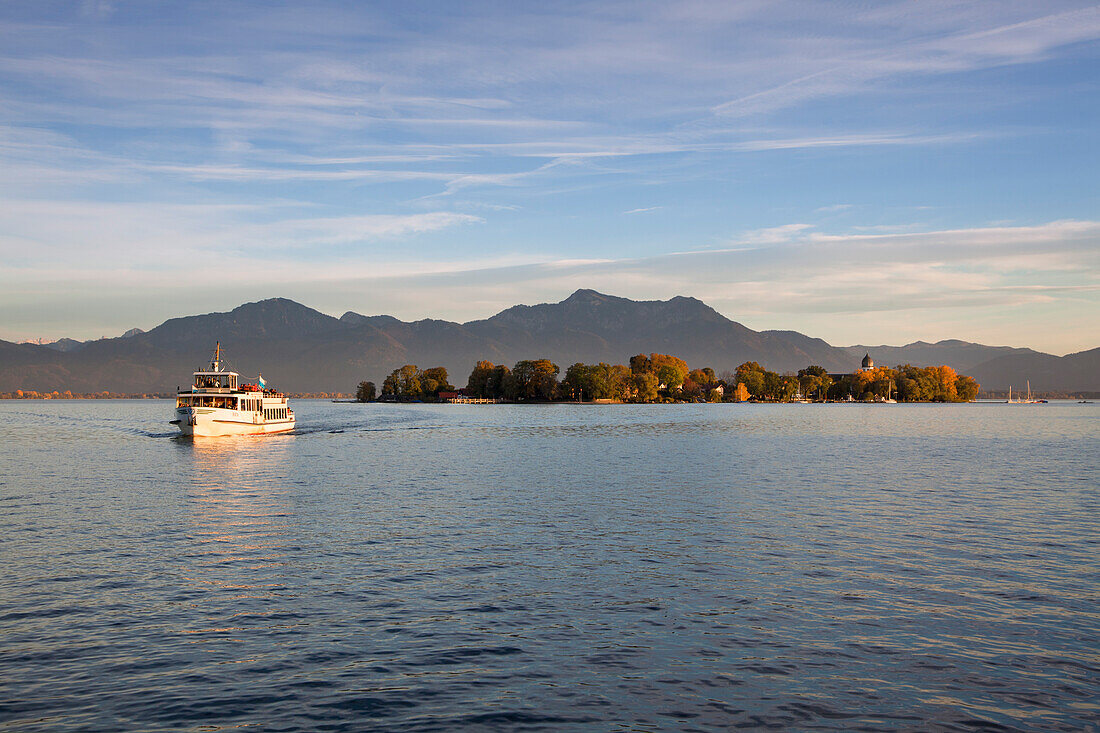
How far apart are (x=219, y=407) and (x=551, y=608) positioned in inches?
3690

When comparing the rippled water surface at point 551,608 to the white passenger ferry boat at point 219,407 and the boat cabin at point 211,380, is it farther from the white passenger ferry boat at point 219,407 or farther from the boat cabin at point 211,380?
the boat cabin at point 211,380

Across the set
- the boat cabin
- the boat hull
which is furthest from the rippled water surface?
the boat cabin

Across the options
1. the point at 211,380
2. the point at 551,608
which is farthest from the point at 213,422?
the point at 551,608

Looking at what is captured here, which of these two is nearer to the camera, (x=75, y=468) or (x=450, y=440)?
(x=75, y=468)

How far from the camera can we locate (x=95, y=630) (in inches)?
795

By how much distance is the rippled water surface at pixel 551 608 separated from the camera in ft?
51.2

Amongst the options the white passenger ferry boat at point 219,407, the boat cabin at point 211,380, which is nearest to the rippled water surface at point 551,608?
the white passenger ferry boat at point 219,407

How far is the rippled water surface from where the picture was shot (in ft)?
51.2

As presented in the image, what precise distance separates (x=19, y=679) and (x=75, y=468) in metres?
56.2

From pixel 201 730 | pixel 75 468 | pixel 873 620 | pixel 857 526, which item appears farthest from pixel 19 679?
pixel 75 468

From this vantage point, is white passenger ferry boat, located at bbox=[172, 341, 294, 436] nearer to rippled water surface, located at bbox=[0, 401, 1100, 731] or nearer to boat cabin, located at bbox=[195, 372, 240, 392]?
boat cabin, located at bbox=[195, 372, 240, 392]

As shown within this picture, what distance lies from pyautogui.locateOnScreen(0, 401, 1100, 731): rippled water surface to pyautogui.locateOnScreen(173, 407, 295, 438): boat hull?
5039 cm

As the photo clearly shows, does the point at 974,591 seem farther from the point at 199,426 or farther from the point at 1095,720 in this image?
the point at 199,426

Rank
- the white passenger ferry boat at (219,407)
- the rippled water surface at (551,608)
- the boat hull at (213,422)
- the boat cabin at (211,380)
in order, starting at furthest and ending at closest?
the boat cabin at (211,380) < the white passenger ferry boat at (219,407) < the boat hull at (213,422) < the rippled water surface at (551,608)
